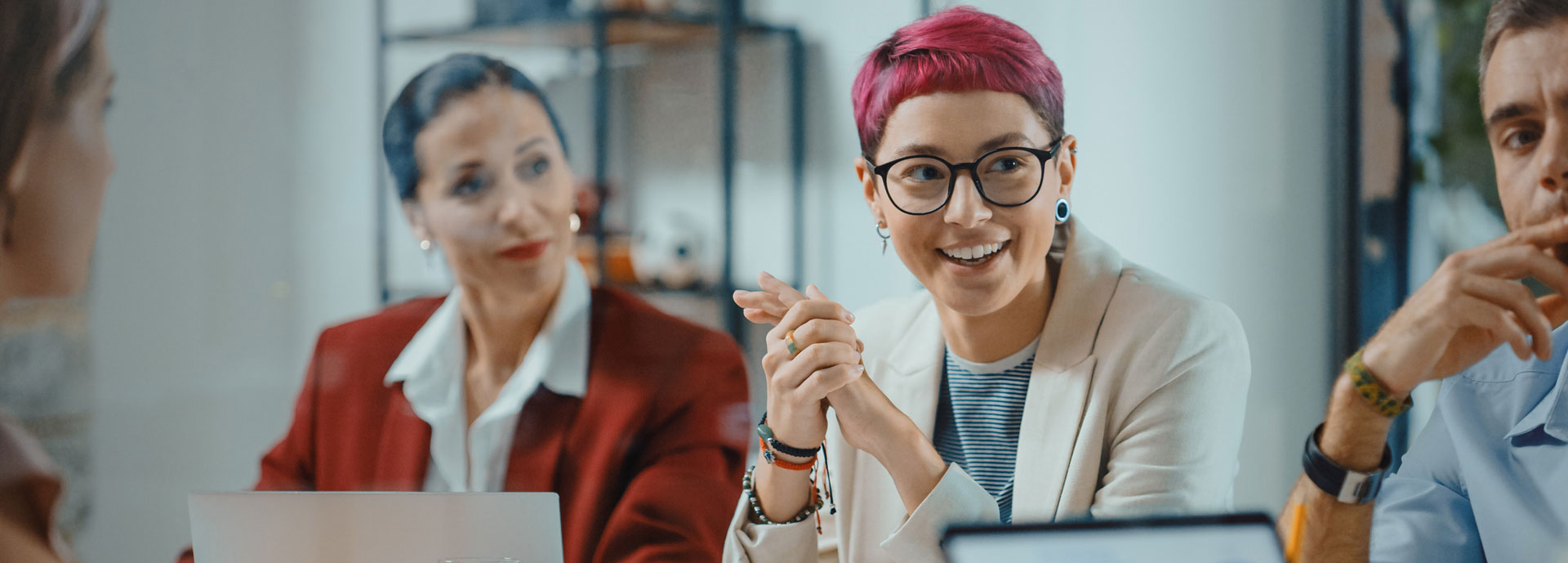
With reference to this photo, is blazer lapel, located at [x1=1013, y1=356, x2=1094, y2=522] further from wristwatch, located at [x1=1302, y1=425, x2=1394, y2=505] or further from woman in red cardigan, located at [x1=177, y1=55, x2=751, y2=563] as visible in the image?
woman in red cardigan, located at [x1=177, y1=55, x2=751, y2=563]

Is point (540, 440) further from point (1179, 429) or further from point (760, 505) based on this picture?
point (1179, 429)

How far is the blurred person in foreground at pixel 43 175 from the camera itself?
2.32m

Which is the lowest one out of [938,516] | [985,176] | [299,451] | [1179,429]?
[299,451]

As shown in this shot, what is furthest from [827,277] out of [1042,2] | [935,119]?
[1042,2]

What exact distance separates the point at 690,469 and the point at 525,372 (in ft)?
1.20

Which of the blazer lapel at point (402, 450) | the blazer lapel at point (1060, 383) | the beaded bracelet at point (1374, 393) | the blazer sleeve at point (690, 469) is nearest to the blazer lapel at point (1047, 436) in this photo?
the blazer lapel at point (1060, 383)

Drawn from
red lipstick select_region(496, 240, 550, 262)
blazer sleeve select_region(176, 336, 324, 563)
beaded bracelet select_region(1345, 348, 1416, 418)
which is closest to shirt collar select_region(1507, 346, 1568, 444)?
beaded bracelet select_region(1345, 348, 1416, 418)

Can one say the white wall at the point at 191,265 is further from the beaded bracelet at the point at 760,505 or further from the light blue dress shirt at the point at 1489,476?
the light blue dress shirt at the point at 1489,476

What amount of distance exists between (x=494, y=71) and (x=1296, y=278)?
1469mm

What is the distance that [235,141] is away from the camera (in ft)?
7.88

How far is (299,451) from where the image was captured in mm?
2355

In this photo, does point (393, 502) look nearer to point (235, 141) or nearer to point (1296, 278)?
point (235, 141)

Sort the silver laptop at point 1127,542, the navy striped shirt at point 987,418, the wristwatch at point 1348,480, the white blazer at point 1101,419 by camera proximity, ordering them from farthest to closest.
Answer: the navy striped shirt at point 987,418 → the white blazer at point 1101,419 → the wristwatch at point 1348,480 → the silver laptop at point 1127,542

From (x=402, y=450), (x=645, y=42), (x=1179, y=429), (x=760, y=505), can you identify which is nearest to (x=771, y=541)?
(x=760, y=505)
